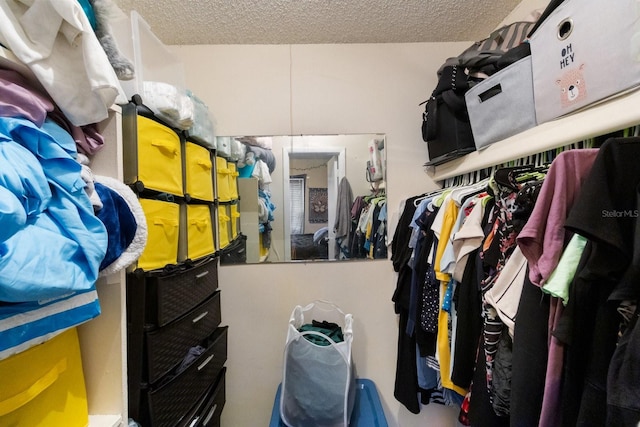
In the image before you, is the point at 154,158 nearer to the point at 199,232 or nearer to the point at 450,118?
the point at 199,232

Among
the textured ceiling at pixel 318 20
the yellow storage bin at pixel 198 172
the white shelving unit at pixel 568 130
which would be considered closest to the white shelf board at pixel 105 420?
the yellow storage bin at pixel 198 172

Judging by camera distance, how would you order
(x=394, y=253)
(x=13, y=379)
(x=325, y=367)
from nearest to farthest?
1. (x=13, y=379)
2. (x=325, y=367)
3. (x=394, y=253)

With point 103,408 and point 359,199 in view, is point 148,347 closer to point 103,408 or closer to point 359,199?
point 103,408

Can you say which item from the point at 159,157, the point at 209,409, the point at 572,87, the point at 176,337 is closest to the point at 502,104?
the point at 572,87

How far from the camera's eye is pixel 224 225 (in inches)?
60.9

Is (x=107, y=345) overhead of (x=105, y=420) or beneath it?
overhead

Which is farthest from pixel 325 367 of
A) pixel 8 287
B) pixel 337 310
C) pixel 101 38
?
pixel 101 38

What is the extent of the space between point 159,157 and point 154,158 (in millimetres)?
27

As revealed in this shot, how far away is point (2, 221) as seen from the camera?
0.39 meters

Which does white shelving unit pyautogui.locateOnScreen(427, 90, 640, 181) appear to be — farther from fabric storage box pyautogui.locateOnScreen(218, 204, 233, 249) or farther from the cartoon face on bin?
fabric storage box pyautogui.locateOnScreen(218, 204, 233, 249)

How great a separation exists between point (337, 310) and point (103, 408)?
1089 millimetres

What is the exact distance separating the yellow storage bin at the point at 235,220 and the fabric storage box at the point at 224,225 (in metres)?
0.02

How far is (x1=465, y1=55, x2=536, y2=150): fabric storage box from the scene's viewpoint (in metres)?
0.92

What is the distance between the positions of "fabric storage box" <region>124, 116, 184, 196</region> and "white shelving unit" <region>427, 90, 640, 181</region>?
1211 millimetres
